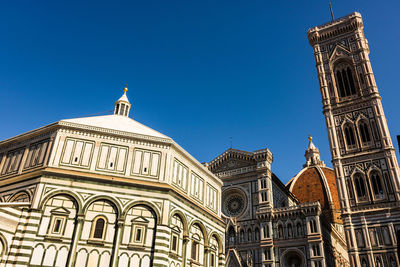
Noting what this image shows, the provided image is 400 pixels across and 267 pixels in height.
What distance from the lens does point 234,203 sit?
4669 cm

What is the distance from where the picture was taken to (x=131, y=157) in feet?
71.0

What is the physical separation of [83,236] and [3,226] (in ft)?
13.1

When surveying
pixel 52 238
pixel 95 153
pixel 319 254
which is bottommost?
pixel 52 238

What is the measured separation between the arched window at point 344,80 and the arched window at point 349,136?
5.43m

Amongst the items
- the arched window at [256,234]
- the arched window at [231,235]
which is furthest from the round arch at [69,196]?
the arched window at [231,235]

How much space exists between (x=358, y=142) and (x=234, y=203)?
18.1 meters

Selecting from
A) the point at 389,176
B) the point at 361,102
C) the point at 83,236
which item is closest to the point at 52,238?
the point at 83,236

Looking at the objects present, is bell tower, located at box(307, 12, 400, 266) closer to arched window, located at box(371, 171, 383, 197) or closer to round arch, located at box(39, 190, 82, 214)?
arched window, located at box(371, 171, 383, 197)

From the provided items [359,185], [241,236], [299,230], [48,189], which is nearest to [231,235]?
[241,236]

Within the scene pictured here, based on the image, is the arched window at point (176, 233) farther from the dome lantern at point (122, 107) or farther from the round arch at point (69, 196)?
the dome lantern at point (122, 107)

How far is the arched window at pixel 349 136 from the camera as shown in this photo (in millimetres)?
43469

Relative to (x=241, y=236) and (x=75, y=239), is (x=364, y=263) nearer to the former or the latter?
(x=241, y=236)

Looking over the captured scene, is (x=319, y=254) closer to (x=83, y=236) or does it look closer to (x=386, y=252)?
(x=386, y=252)

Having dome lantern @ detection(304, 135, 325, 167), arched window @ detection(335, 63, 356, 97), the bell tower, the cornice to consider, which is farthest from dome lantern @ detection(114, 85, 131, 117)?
dome lantern @ detection(304, 135, 325, 167)
